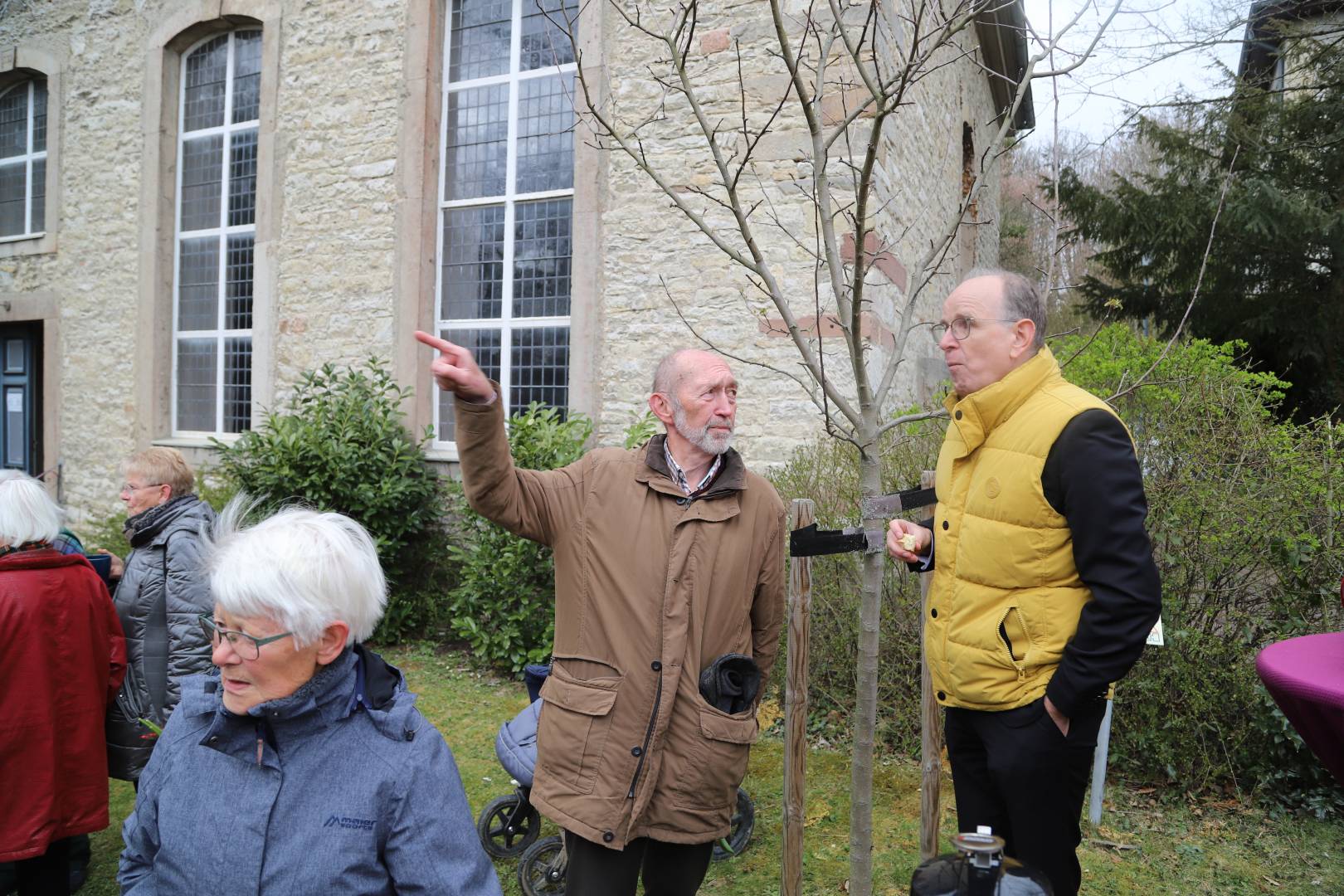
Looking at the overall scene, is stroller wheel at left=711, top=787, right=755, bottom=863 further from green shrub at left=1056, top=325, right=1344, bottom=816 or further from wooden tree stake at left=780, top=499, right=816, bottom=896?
green shrub at left=1056, top=325, right=1344, bottom=816

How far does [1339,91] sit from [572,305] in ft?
27.4

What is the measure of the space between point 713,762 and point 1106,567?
1.12 metres

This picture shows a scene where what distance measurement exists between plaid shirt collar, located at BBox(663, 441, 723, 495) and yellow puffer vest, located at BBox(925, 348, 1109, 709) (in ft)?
2.20

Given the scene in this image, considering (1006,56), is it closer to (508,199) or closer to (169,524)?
(508,199)

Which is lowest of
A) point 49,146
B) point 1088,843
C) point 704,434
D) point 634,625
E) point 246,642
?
point 1088,843

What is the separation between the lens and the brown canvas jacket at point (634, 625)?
92.8 inches

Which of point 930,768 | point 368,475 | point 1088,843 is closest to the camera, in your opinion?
point 930,768

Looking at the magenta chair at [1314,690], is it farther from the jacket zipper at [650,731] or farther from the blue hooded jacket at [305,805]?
the blue hooded jacket at [305,805]

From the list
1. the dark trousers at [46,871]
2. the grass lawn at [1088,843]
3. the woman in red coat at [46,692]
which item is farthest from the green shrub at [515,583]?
the dark trousers at [46,871]

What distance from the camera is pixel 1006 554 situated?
2164mm

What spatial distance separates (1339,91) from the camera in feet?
30.5

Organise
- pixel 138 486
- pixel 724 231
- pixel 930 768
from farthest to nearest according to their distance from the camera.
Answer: pixel 724 231 < pixel 138 486 < pixel 930 768

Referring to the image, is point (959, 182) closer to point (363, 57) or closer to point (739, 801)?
point (363, 57)

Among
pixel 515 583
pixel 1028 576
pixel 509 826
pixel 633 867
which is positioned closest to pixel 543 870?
pixel 509 826
